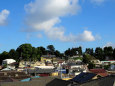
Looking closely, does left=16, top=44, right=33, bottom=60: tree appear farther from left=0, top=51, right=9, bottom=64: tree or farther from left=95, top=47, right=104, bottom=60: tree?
left=95, top=47, right=104, bottom=60: tree

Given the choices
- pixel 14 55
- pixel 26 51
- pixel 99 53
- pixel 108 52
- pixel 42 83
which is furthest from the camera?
pixel 99 53

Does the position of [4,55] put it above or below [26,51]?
below

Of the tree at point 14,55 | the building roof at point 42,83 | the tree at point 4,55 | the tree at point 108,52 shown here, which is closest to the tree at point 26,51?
the tree at point 14,55

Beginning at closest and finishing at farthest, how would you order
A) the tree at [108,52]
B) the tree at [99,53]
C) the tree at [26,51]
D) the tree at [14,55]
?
the tree at [26,51] → the tree at [14,55] → the tree at [108,52] → the tree at [99,53]

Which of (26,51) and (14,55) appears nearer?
(26,51)

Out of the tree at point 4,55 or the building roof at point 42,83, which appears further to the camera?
the tree at point 4,55

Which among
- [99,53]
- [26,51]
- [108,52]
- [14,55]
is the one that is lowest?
[14,55]

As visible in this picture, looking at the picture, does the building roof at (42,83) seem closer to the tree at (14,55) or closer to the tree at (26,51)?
the tree at (26,51)

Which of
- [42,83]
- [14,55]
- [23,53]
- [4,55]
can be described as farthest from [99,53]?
[42,83]

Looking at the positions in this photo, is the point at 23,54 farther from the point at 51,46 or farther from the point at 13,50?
the point at 51,46

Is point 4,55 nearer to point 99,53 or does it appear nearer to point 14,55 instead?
point 14,55

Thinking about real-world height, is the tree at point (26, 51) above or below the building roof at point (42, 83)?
above

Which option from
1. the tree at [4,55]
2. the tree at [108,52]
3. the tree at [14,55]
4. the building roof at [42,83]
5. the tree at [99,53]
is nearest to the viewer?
the building roof at [42,83]

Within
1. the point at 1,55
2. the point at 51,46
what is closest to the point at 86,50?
the point at 51,46
